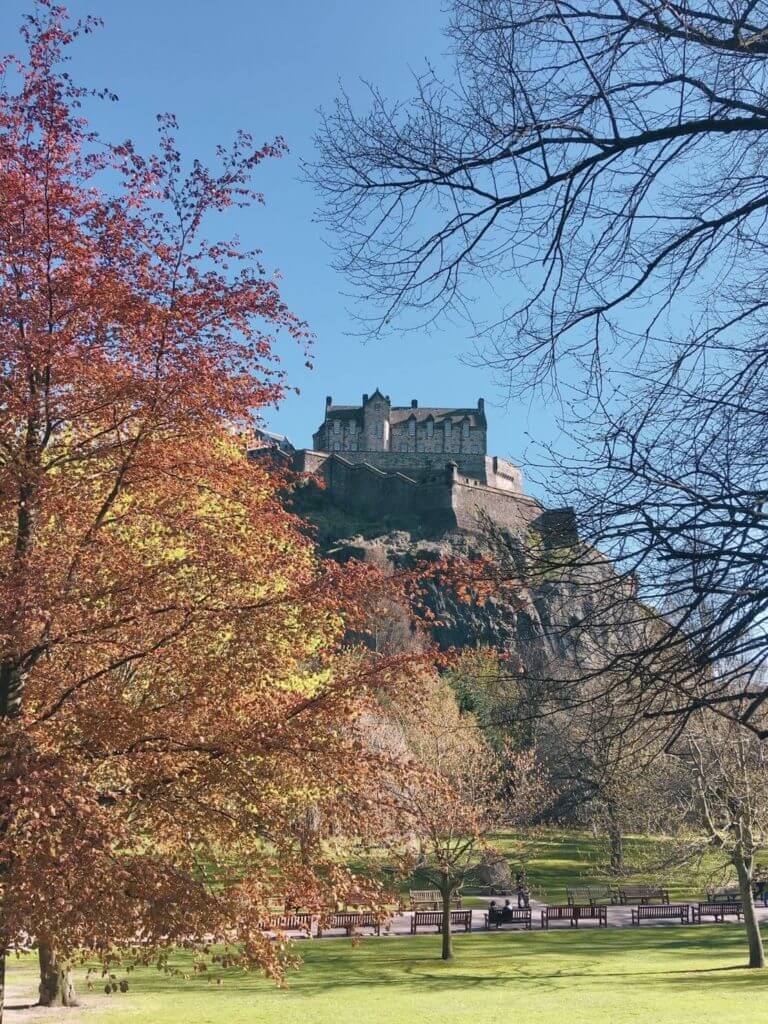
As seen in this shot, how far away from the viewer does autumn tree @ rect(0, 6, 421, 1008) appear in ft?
24.0

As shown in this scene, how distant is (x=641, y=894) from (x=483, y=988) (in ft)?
55.6

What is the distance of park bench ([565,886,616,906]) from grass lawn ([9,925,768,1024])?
5801 millimetres

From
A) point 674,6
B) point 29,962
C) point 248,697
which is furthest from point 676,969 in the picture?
point 674,6

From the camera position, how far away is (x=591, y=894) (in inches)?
1302

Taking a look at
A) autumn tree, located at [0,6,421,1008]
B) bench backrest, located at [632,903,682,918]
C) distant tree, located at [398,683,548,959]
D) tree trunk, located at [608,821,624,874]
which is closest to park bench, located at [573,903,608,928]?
bench backrest, located at [632,903,682,918]

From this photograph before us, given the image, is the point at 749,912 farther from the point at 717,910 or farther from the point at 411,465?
the point at 411,465

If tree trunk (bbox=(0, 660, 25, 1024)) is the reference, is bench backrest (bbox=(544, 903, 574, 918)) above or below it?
below

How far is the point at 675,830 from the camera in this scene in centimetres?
2234

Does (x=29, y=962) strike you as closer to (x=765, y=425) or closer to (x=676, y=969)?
(x=676, y=969)

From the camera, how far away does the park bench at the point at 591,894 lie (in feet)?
101

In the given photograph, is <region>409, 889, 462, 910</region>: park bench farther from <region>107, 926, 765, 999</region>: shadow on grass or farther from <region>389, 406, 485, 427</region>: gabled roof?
<region>389, 406, 485, 427</region>: gabled roof

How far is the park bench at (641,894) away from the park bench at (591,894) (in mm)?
451

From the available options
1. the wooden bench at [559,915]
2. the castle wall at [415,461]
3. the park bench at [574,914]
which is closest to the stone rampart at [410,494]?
the castle wall at [415,461]

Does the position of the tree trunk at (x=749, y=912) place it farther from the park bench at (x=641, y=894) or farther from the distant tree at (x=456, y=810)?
the park bench at (x=641, y=894)
